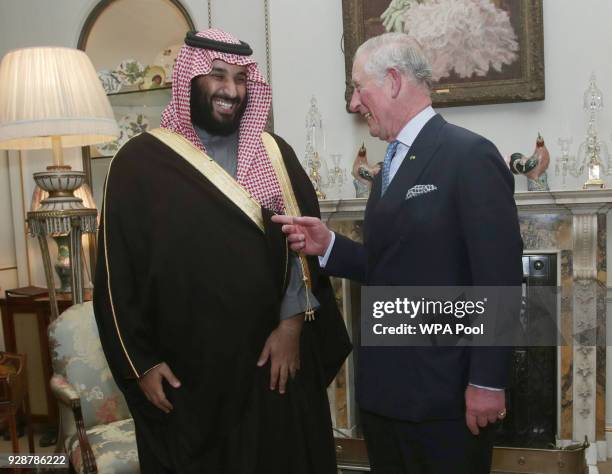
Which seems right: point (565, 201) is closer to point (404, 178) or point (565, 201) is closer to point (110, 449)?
point (404, 178)

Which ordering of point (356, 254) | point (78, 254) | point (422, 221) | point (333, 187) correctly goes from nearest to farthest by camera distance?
point (422, 221) → point (356, 254) → point (78, 254) → point (333, 187)

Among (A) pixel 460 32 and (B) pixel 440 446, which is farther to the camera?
(A) pixel 460 32

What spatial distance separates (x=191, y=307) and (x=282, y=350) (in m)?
0.27

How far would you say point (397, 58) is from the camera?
4.91 ft

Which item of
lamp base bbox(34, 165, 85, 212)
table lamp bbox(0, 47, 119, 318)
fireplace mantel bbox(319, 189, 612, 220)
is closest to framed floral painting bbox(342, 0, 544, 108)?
fireplace mantel bbox(319, 189, 612, 220)

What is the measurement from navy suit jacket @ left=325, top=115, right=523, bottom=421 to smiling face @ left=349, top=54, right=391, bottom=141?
115mm

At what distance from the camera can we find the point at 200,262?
5.19 ft

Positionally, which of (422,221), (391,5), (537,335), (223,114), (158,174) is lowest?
(537,335)

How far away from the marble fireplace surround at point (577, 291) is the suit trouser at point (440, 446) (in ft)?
5.57

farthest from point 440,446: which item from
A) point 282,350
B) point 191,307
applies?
point 191,307

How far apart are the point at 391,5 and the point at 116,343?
2.30 meters

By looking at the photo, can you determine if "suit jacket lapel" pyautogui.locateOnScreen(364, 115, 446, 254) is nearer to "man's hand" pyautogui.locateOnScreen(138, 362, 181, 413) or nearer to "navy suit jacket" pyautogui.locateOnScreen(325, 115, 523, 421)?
"navy suit jacket" pyautogui.locateOnScreen(325, 115, 523, 421)

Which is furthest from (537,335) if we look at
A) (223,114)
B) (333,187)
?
(223,114)

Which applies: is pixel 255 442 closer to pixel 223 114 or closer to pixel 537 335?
pixel 223 114
